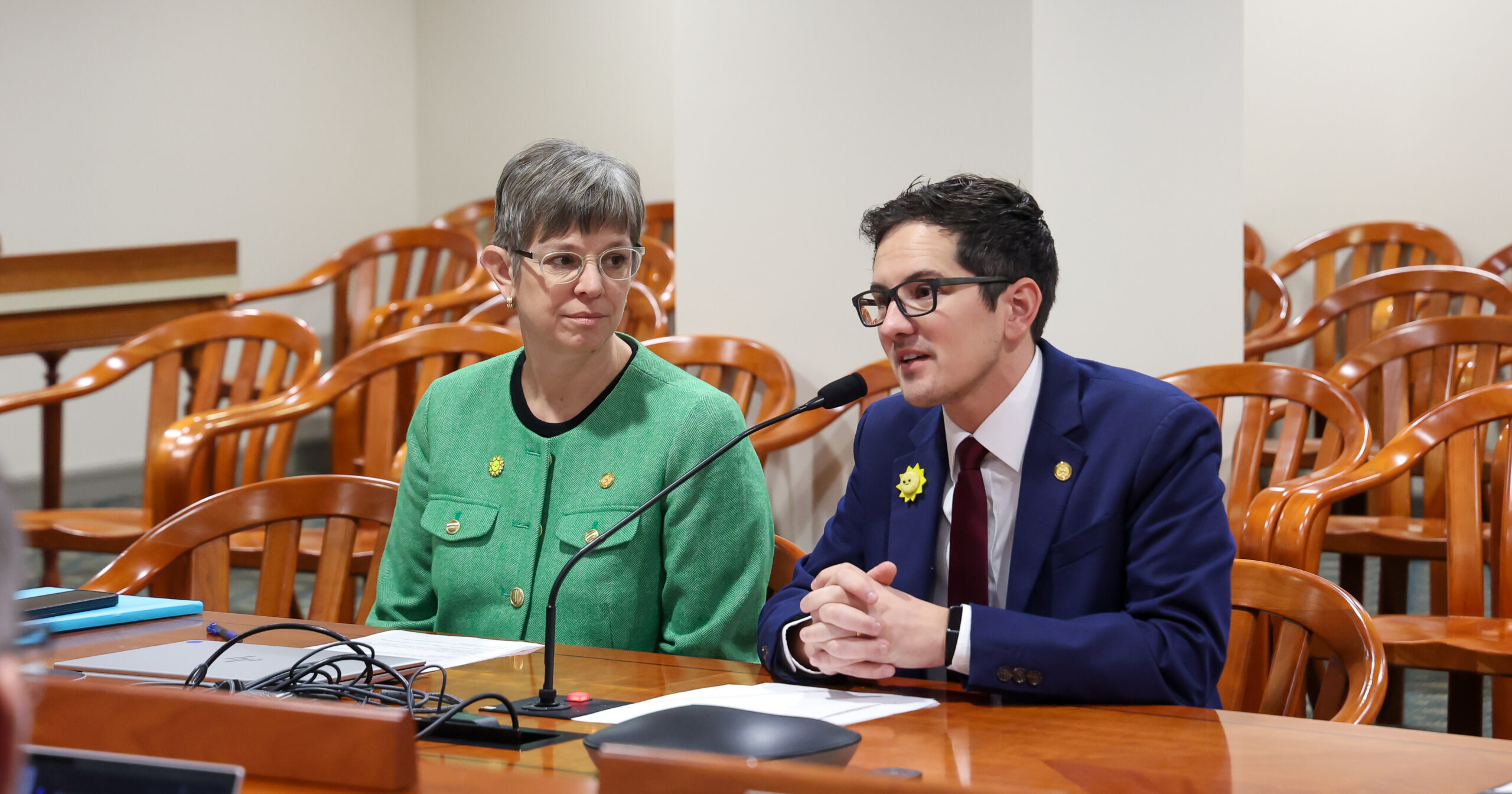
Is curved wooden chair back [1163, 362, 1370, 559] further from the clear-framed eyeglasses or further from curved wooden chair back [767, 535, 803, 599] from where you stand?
the clear-framed eyeglasses

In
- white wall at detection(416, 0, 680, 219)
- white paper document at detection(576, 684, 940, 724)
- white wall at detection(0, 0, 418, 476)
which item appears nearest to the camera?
white paper document at detection(576, 684, 940, 724)

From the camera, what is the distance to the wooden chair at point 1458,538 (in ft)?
7.48

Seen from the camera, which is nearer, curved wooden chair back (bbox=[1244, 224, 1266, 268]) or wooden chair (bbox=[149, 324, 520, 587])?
wooden chair (bbox=[149, 324, 520, 587])

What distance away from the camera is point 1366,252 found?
5.49 metres

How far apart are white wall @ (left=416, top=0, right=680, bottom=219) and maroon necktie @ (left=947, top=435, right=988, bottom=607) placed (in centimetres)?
476

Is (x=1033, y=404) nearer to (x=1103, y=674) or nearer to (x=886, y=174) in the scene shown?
(x=1103, y=674)

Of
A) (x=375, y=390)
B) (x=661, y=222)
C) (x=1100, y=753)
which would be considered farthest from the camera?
(x=661, y=222)

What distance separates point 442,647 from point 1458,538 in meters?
1.63

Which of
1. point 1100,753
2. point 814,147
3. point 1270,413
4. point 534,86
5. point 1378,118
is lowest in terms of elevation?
point 1100,753

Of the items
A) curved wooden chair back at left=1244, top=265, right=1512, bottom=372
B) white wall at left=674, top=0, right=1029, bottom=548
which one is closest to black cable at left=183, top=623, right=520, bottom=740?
white wall at left=674, top=0, right=1029, bottom=548

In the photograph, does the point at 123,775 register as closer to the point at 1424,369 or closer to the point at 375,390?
the point at 375,390

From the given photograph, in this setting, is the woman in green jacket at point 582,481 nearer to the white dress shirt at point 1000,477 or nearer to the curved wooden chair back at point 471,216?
the white dress shirt at point 1000,477

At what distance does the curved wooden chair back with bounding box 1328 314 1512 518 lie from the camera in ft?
10.1

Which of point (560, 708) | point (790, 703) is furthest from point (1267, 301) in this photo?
point (560, 708)
